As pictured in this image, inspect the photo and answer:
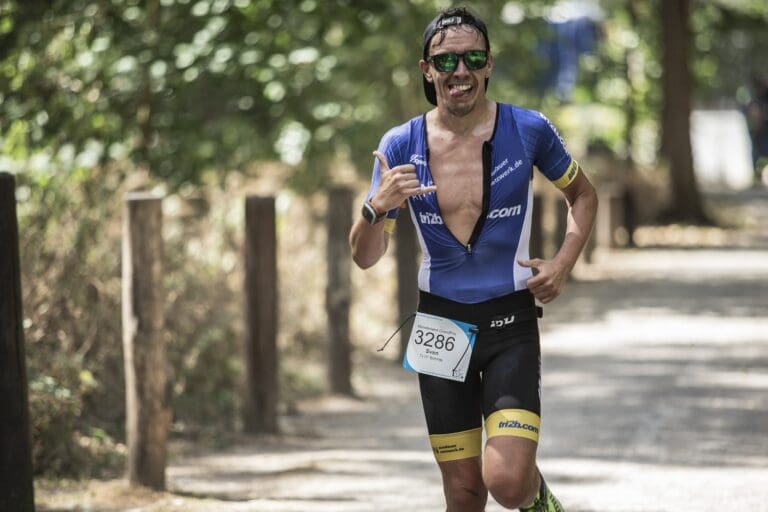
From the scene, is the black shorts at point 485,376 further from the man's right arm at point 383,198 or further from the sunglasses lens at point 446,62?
the sunglasses lens at point 446,62

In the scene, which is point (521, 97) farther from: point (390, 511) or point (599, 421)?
point (390, 511)

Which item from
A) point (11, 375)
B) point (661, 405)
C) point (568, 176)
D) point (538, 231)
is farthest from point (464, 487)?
point (538, 231)

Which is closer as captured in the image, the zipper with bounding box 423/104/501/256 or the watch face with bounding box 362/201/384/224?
the watch face with bounding box 362/201/384/224

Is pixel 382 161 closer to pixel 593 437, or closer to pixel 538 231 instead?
pixel 593 437

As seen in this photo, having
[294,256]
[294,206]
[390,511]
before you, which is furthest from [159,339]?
[294,206]

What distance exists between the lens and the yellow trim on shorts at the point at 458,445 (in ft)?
16.3

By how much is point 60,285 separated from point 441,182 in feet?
14.0

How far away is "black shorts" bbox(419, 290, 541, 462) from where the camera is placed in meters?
4.91

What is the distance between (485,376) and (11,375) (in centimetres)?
212

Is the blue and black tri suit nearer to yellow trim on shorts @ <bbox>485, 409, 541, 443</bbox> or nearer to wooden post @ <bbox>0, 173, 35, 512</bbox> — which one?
yellow trim on shorts @ <bbox>485, 409, 541, 443</bbox>

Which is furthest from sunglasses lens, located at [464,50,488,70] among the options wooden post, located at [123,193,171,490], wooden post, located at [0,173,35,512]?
Result: wooden post, located at [123,193,171,490]

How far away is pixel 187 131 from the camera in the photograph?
10570 mm

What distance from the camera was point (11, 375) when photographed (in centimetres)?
580

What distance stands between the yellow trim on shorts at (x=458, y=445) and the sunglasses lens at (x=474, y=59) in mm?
1323
